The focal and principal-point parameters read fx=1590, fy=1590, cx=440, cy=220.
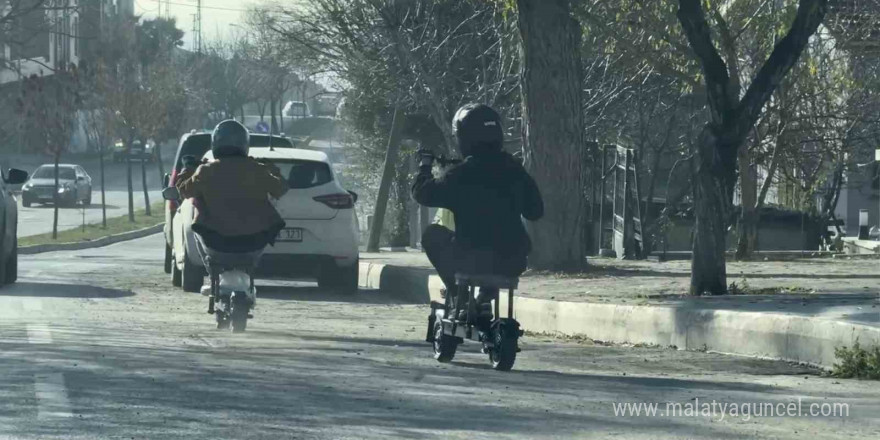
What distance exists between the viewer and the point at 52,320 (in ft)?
42.5

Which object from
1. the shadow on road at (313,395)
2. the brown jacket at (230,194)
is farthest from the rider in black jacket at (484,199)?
the brown jacket at (230,194)

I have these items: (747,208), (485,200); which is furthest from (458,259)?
(747,208)

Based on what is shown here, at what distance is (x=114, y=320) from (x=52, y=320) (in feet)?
1.64

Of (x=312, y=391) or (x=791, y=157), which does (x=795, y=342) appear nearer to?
(x=312, y=391)

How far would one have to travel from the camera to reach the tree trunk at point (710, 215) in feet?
43.6

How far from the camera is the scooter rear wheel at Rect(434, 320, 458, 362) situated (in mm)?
9828

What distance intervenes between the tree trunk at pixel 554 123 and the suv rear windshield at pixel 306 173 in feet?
7.16

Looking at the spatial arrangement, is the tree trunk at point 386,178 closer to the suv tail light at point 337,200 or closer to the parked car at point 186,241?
the parked car at point 186,241

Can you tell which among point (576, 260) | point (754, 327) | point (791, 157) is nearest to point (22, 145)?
point (791, 157)

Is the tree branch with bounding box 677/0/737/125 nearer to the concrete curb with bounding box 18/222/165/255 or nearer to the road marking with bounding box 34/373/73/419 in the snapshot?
the road marking with bounding box 34/373/73/419

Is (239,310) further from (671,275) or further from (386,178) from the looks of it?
(386,178)

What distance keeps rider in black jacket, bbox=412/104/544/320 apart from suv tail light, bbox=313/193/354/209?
726cm

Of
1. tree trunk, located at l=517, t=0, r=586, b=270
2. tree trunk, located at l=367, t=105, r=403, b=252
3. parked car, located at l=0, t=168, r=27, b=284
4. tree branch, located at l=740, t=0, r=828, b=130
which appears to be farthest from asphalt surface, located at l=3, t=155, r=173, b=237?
tree branch, located at l=740, t=0, r=828, b=130

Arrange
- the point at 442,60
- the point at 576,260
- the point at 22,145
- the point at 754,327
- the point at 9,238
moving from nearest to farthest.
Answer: the point at 754,327, the point at 576,260, the point at 9,238, the point at 442,60, the point at 22,145
